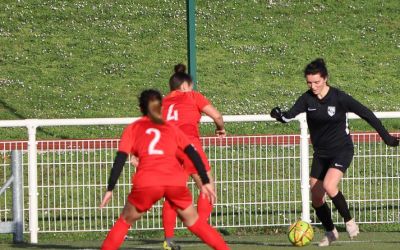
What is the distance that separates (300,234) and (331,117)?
51.3 inches

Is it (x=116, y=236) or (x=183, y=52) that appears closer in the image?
(x=116, y=236)

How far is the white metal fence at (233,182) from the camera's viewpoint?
13.5 meters

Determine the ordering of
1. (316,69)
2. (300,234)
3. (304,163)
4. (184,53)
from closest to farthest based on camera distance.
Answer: (316,69), (300,234), (304,163), (184,53)

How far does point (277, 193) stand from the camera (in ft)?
45.3

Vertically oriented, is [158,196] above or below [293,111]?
below

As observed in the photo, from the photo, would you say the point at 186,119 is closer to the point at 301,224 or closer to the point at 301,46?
the point at 301,224

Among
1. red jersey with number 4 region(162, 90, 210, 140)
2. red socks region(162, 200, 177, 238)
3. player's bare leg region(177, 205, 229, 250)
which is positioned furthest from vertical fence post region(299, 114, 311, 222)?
player's bare leg region(177, 205, 229, 250)

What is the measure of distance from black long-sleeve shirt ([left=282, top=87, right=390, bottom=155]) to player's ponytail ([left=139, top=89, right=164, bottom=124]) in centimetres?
258

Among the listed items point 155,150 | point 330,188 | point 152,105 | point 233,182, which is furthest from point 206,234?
point 233,182

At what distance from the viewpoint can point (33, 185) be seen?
1326cm

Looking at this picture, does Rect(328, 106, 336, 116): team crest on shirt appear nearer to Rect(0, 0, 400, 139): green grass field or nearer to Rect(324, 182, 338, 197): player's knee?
Rect(324, 182, 338, 197): player's knee

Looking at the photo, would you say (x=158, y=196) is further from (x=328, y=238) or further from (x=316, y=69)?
(x=328, y=238)

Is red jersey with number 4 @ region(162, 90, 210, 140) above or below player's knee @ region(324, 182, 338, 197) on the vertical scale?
above

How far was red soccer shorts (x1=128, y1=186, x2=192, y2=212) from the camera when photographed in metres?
9.52
